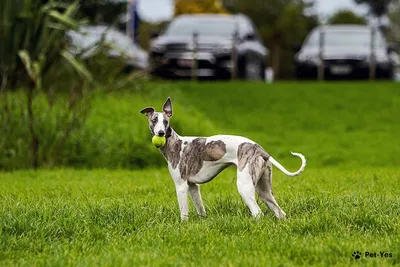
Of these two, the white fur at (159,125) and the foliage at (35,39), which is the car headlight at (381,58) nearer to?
the foliage at (35,39)

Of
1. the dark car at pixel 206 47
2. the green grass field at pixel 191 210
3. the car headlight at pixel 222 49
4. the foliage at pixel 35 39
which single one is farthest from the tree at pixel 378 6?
the foliage at pixel 35 39

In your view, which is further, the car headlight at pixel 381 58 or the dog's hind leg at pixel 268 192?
the car headlight at pixel 381 58

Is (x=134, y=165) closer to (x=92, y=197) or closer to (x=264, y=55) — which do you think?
(x=92, y=197)

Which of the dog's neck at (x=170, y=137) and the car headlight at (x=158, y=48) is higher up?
the car headlight at (x=158, y=48)

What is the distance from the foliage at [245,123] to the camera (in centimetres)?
1369

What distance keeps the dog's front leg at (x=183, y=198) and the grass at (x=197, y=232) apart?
71 millimetres

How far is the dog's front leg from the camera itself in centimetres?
721

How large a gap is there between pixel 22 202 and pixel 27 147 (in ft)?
16.6

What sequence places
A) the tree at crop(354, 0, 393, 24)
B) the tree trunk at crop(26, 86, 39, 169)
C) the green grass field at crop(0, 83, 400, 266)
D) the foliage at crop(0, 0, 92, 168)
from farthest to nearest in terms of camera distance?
the tree at crop(354, 0, 393, 24) → the foliage at crop(0, 0, 92, 168) → the tree trunk at crop(26, 86, 39, 169) → the green grass field at crop(0, 83, 400, 266)

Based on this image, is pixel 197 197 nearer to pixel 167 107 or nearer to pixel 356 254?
pixel 167 107

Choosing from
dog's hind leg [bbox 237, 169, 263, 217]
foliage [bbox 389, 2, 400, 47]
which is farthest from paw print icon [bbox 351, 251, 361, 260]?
foliage [bbox 389, 2, 400, 47]

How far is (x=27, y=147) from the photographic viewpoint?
43.1ft

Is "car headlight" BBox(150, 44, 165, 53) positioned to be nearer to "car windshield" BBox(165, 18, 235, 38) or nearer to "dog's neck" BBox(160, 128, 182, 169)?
"car windshield" BBox(165, 18, 235, 38)
